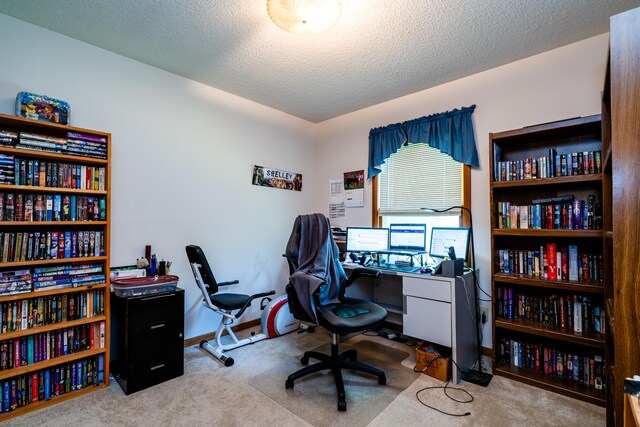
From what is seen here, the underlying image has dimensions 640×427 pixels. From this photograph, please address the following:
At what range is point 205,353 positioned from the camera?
2711 mm

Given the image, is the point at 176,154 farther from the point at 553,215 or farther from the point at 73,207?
the point at 553,215

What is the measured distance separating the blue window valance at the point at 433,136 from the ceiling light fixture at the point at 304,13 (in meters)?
1.67

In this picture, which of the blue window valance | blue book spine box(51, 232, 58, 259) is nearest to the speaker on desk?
the blue window valance

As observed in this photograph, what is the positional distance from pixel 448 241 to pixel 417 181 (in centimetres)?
79

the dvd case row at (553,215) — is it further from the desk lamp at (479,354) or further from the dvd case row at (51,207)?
the dvd case row at (51,207)

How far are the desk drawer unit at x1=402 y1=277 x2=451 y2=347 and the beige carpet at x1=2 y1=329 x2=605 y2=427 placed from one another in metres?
0.34

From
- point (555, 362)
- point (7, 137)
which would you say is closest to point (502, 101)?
point (555, 362)

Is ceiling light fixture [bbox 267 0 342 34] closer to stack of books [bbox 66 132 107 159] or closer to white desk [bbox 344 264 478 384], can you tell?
stack of books [bbox 66 132 107 159]

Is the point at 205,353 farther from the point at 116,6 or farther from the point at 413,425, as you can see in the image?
the point at 116,6

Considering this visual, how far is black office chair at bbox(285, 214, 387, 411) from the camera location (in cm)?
197

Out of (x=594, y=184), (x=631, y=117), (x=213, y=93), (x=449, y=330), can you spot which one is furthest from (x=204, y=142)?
(x=594, y=184)

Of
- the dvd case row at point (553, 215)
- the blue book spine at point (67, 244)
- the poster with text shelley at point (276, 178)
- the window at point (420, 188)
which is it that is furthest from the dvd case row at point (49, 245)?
the dvd case row at point (553, 215)

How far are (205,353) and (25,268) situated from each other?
4.85 ft

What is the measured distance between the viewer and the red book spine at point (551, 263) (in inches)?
87.5
